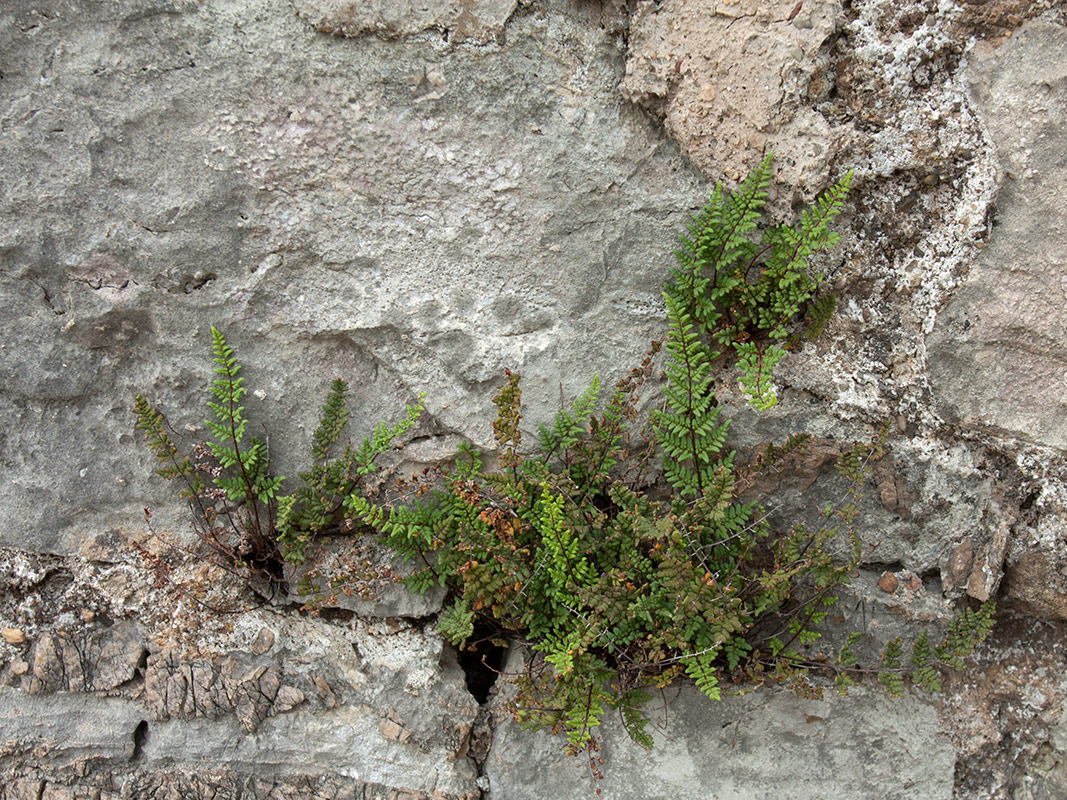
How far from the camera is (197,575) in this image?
10.3 ft

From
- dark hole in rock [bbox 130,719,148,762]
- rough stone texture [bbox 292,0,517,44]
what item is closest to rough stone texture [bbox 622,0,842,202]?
rough stone texture [bbox 292,0,517,44]

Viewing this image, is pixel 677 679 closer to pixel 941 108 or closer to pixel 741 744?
pixel 741 744

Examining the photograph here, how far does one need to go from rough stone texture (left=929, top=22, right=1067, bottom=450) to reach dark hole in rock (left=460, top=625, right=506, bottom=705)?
192 cm

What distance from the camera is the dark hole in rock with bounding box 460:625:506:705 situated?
323 cm

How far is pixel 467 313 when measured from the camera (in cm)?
297

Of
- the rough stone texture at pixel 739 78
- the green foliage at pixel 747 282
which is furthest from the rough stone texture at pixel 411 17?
the green foliage at pixel 747 282

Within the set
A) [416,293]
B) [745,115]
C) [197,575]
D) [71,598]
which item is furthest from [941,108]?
[71,598]

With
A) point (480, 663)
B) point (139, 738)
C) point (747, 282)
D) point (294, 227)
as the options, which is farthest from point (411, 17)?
point (139, 738)

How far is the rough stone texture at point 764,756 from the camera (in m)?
3.05

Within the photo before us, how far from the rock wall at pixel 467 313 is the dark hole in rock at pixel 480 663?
0.10 meters

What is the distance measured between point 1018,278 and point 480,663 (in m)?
2.43

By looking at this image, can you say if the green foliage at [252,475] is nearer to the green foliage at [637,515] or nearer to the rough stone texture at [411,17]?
the green foliage at [637,515]

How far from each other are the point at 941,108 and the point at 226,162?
2.42 metres

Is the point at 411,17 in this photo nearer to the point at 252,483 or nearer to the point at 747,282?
the point at 747,282
